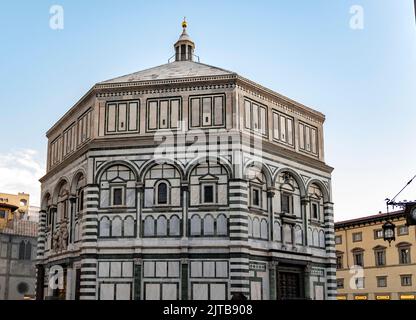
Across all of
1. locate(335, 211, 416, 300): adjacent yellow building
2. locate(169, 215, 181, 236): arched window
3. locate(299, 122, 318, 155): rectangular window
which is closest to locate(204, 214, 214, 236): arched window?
locate(169, 215, 181, 236): arched window

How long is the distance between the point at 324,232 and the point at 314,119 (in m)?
5.96

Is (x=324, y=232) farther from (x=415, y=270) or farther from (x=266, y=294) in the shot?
(x=415, y=270)

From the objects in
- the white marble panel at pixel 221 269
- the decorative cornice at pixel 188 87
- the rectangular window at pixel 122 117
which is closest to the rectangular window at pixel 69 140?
the decorative cornice at pixel 188 87

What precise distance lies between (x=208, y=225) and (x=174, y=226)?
147cm

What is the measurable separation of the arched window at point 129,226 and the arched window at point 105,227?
29.7 inches

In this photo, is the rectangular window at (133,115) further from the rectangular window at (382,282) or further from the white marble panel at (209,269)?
the rectangular window at (382,282)

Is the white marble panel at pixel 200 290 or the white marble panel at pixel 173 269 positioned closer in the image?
the white marble panel at pixel 200 290

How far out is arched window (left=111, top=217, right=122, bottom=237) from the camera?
81.7 feet

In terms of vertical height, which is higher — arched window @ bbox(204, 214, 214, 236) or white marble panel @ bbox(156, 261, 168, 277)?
arched window @ bbox(204, 214, 214, 236)

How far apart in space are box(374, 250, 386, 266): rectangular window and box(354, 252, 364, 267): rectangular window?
161cm

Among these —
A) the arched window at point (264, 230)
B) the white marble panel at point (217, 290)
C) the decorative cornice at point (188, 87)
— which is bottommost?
the white marble panel at point (217, 290)

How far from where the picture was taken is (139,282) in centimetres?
2414

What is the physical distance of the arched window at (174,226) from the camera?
24.6m

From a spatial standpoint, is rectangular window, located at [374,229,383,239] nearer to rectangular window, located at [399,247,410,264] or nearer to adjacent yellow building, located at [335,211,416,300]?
adjacent yellow building, located at [335,211,416,300]
